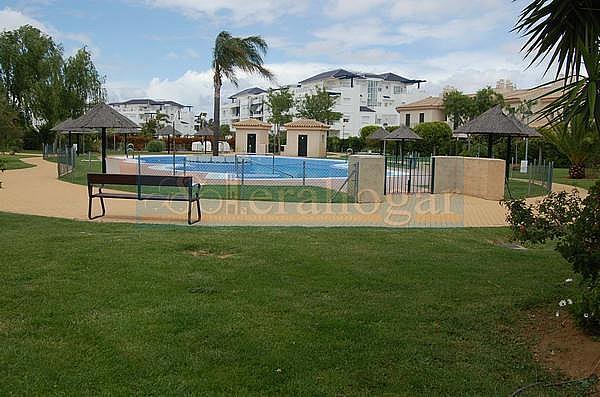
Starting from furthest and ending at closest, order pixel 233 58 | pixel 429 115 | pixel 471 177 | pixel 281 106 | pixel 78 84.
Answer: pixel 281 106 < pixel 429 115 < pixel 78 84 < pixel 233 58 < pixel 471 177

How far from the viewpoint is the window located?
320 ft

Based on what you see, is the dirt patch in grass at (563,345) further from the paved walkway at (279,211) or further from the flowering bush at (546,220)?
the paved walkway at (279,211)

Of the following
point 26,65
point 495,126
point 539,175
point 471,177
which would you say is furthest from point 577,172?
point 26,65

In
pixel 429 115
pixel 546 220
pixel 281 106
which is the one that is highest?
pixel 281 106

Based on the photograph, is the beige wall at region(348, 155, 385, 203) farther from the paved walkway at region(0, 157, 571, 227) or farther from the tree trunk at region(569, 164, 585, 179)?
the tree trunk at region(569, 164, 585, 179)

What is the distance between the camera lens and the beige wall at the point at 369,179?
15.1 m

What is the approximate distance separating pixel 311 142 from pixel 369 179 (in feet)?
94.2

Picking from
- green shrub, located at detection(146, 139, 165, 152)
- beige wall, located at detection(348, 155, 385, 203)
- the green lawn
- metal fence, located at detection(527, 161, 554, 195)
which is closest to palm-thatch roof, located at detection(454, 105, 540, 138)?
metal fence, located at detection(527, 161, 554, 195)

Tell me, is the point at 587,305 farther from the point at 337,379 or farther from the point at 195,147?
the point at 195,147

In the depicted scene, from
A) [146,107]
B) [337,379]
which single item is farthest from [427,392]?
[146,107]

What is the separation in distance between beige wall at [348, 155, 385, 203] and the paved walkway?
0.52 metres

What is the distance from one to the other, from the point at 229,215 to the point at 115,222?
228cm

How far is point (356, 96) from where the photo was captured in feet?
280

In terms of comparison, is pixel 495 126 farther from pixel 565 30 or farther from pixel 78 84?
pixel 78 84
